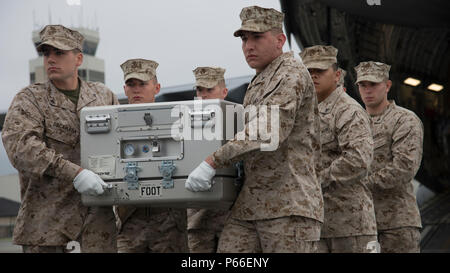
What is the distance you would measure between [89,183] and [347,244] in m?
2.09

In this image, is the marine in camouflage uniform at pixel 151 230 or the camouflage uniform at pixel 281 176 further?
the marine in camouflage uniform at pixel 151 230

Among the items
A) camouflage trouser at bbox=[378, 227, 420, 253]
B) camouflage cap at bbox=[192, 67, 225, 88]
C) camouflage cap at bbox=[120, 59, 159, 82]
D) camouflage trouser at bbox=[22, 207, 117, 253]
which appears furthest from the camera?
camouflage cap at bbox=[192, 67, 225, 88]

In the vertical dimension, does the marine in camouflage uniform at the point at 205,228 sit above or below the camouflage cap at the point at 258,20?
below

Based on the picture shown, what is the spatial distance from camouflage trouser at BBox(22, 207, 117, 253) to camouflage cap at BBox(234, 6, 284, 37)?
1.41m

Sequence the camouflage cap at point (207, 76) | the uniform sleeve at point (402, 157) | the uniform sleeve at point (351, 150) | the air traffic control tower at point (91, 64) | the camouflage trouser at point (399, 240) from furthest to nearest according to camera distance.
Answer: the air traffic control tower at point (91, 64), the camouflage cap at point (207, 76), the camouflage trouser at point (399, 240), the uniform sleeve at point (402, 157), the uniform sleeve at point (351, 150)

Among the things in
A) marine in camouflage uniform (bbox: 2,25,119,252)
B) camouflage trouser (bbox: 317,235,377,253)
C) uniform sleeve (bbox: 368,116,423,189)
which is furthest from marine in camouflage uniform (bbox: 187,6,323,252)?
uniform sleeve (bbox: 368,116,423,189)

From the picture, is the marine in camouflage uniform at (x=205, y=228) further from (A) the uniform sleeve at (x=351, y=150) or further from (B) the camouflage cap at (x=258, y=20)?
(B) the camouflage cap at (x=258, y=20)

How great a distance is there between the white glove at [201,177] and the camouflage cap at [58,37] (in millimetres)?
1337

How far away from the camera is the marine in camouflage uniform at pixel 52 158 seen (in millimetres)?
4289

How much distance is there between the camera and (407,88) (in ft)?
46.8

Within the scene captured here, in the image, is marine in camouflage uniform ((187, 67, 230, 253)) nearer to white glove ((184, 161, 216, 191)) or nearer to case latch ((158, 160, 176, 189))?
case latch ((158, 160, 176, 189))

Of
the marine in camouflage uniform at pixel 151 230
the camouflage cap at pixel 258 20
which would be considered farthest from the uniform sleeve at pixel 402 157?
the camouflage cap at pixel 258 20

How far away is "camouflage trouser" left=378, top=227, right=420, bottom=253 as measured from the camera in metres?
6.42
